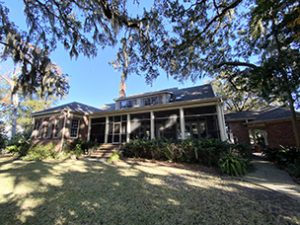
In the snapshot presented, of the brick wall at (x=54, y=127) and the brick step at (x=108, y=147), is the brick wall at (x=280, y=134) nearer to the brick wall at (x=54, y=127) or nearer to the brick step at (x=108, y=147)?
the brick step at (x=108, y=147)

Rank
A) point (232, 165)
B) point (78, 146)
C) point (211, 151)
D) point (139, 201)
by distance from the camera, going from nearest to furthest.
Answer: point (139, 201)
point (232, 165)
point (211, 151)
point (78, 146)

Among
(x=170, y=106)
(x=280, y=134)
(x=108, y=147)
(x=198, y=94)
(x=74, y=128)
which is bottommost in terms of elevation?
(x=108, y=147)

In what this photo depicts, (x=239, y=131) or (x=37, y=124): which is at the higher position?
(x=37, y=124)

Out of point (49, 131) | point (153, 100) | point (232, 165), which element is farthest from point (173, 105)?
point (49, 131)

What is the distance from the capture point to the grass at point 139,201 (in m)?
2.98

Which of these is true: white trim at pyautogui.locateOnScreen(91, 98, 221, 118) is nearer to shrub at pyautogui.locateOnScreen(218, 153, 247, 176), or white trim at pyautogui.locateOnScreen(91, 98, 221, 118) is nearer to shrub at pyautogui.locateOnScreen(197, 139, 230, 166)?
shrub at pyautogui.locateOnScreen(197, 139, 230, 166)

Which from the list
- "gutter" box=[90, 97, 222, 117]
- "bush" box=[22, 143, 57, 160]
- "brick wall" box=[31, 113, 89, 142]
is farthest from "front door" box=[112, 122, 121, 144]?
"bush" box=[22, 143, 57, 160]

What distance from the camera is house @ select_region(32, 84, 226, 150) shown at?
10.8 meters

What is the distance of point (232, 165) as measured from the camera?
6.37 m

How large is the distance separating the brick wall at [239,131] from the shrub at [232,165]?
10073mm

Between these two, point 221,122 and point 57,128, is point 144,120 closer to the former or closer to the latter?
point 221,122

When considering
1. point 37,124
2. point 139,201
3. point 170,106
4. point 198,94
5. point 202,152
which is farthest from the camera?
point 37,124

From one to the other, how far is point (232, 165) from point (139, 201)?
4.59 metres

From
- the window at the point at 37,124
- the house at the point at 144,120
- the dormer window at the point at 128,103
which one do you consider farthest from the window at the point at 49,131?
the dormer window at the point at 128,103
